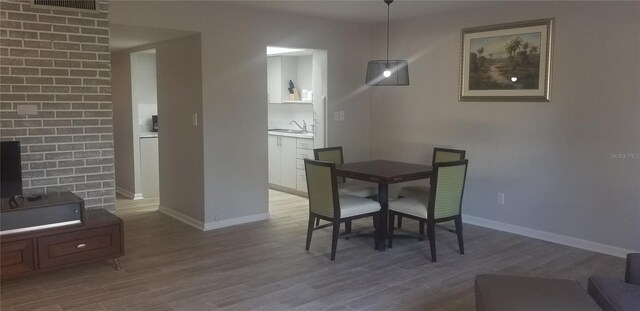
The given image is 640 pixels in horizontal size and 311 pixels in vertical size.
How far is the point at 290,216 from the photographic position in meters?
5.64

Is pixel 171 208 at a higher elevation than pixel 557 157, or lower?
lower

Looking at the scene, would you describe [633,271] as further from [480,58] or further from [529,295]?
[480,58]

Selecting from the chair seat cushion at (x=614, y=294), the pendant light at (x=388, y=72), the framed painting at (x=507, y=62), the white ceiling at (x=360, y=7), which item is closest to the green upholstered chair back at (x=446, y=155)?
the framed painting at (x=507, y=62)

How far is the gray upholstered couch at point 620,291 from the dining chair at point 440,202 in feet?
5.24

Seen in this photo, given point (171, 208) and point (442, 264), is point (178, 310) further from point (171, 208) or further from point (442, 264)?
point (171, 208)

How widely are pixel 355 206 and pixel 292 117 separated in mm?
3828

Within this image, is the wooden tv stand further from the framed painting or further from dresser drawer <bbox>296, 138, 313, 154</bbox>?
the framed painting

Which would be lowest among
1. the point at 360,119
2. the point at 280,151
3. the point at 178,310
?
the point at 178,310

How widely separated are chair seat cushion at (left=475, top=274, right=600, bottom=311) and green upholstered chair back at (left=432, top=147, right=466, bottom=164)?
2.36 m

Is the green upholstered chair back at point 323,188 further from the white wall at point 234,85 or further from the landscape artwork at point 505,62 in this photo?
the landscape artwork at point 505,62

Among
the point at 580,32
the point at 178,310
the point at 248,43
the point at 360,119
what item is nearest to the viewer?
the point at 178,310

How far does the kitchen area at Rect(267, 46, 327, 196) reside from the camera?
21.2 feet

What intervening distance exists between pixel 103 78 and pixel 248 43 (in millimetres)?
1585

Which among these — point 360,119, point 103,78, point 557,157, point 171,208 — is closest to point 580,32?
point 557,157
